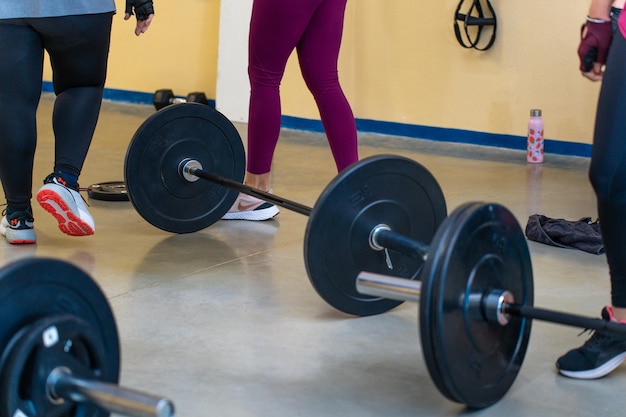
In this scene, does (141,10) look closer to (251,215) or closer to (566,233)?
(251,215)

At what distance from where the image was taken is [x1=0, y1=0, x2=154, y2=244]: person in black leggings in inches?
101

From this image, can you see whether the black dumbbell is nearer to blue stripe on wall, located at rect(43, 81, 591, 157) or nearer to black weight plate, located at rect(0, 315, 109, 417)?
blue stripe on wall, located at rect(43, 81, 591, 157)

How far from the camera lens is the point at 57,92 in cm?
282

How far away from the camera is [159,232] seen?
9.78ft

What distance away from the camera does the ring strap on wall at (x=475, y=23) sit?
13.9ft

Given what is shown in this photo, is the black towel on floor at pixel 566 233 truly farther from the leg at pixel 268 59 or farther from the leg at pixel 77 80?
the leg at pixel 77 80

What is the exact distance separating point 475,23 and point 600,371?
8.64 feet

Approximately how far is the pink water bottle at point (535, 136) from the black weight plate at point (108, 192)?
177 cm

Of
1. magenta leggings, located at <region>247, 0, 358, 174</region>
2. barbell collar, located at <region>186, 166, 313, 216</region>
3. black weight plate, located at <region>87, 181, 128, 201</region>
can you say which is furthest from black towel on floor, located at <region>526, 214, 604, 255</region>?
black weight plate, located at <region>87, 181, 128, 201</region>

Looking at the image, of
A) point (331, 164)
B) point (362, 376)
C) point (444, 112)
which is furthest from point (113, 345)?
point (444, 112)

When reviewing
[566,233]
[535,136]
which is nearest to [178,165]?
[566,233]

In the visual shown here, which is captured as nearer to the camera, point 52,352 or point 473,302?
point 52,352

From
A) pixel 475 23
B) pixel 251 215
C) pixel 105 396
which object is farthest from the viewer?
pixel 475 23

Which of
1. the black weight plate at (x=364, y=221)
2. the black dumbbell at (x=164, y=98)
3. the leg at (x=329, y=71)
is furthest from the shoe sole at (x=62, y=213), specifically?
the black dumbbell at (x=164, y=98)
